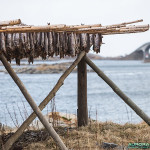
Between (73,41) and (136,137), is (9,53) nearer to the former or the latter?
(73,41)

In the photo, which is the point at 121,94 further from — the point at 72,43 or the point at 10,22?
the point at 10,22

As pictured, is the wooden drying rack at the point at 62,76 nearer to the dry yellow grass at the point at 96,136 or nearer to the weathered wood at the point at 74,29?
the weathered wood at the point at 74,29

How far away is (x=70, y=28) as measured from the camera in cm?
663

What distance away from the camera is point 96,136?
25.1ft

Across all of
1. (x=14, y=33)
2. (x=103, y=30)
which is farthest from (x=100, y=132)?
(x=14, y=33)

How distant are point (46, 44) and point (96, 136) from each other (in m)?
2.23

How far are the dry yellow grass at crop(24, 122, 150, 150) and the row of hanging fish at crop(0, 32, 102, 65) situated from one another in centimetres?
174

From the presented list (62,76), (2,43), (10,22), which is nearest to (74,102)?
(62,76)

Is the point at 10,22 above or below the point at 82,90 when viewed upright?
above

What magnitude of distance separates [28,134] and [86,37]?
9.15ft

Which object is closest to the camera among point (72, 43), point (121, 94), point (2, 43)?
point (2, 43)

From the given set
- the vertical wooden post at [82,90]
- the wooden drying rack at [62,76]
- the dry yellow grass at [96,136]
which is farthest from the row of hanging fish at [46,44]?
the dry yellow grass at [96,136]

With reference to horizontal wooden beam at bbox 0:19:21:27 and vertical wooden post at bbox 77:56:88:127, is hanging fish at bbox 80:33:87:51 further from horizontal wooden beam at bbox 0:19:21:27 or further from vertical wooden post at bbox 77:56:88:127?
horizontal wooden beam at bbox 0:19:21:27

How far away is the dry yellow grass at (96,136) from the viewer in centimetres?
737
